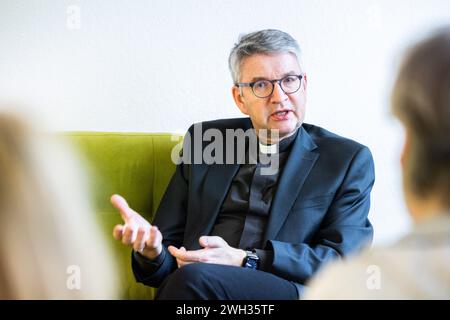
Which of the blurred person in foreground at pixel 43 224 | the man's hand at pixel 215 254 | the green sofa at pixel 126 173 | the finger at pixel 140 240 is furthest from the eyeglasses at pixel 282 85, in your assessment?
the blurred person in foreground at pixel 43 224

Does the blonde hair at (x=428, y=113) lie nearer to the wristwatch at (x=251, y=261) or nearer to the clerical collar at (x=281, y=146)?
the wristwatch at (x=251, y=261)

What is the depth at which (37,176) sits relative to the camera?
837 millimetres

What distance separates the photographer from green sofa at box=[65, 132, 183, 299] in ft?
8.02

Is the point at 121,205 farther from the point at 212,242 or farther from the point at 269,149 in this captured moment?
the point at 269,149

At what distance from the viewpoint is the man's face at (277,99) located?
88.1 inches

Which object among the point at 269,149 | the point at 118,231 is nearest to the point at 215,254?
the point at 118,231

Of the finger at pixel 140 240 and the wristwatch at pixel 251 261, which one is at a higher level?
the finger at pixel 140 240

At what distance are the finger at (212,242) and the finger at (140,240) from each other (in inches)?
6.3

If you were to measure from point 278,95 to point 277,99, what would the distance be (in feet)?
0.04

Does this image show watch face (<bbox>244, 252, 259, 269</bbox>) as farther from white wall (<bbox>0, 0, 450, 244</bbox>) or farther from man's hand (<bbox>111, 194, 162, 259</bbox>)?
white wall (<bbox>0, 0, 450, 244</bbox>)

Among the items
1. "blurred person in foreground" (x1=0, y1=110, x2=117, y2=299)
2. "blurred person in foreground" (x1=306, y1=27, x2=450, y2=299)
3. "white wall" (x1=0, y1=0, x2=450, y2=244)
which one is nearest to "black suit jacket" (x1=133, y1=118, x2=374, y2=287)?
"white wall" (x1=0, y1=0, x2=450, y2=244)

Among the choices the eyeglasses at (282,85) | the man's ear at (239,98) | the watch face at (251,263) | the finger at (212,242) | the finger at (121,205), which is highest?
the eyeglasses at (282,85)

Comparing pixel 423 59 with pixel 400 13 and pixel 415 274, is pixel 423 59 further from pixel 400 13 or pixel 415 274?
pixel 400 13
